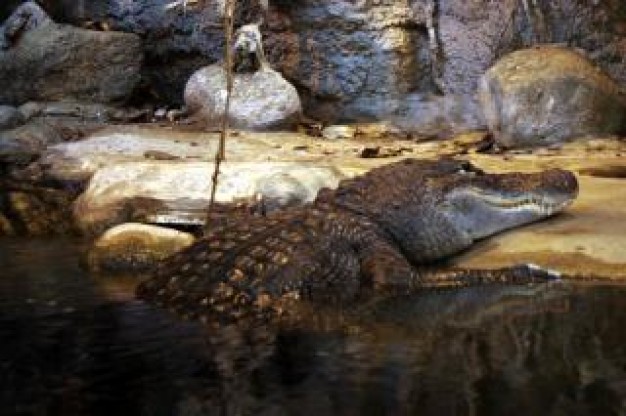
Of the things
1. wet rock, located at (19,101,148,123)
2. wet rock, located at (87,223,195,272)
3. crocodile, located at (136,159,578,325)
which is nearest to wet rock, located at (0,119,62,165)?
wet rock, located at (19,101,148,123)

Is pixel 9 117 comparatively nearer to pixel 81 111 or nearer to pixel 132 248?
pixel 81 111

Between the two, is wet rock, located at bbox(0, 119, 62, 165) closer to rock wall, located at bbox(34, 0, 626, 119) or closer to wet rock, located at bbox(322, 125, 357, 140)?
wet rock, located at bbox(322, 125, 357, 140)

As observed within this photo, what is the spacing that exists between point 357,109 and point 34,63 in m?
4.13

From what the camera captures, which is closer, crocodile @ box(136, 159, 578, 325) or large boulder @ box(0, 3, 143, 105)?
crocodile @ box(136, 159, 578, 325)

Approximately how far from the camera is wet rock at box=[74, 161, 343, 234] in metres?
6.16

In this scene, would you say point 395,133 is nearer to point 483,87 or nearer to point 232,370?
point 483,87

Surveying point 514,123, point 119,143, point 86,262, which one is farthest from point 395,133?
point 86,262

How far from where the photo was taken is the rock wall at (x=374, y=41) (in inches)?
413

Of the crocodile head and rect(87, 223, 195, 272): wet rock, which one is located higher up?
the crocodile head

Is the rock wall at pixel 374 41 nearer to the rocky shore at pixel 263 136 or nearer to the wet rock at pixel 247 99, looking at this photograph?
the rocky shore at pixel 263 136

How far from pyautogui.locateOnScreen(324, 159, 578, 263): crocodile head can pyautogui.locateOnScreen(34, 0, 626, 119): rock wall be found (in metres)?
5.46

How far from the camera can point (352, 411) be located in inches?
108

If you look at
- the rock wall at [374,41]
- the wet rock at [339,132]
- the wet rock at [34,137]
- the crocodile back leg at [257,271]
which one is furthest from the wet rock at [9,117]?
the crocodile back leg at [257,271]

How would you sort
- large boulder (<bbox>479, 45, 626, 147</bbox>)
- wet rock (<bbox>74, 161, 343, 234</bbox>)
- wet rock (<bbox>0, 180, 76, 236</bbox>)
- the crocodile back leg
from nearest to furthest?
the crocodile back leg, wet rock (<bbox>74, 161, 343, 234</bbox>), wet rock (<bbox>0, 180, 76, 236</bbox>), large boulder (<bbox>479, 45, 626, 147</bbox>)
